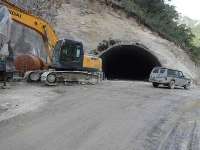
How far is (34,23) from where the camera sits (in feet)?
85.6

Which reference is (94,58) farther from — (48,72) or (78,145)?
(78,145)

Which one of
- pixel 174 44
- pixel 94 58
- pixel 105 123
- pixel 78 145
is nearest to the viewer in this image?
pixel 78 145

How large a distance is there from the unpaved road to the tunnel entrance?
21.0 metres

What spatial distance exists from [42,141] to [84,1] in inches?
1261

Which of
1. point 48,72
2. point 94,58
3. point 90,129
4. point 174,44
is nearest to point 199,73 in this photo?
point 174,44

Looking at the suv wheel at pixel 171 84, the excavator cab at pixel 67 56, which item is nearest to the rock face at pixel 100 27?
the suv wheel at pixel 171 84

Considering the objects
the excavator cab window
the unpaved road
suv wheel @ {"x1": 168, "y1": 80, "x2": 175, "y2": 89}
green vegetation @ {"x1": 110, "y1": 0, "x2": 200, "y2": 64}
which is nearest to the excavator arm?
the excavator cab window

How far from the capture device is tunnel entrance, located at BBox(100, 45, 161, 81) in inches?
1661

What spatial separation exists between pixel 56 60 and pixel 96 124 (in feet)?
44.4

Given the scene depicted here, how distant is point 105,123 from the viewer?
1416 centimetres

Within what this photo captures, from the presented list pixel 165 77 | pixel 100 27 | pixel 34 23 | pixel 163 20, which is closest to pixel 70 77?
pixel 34 23

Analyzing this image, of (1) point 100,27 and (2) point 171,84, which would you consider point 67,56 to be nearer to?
(2) point 171,84

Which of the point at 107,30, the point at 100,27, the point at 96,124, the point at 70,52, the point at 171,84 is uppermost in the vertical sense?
the point at 100,27

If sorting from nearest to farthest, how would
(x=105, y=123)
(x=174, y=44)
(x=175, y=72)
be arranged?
(x=105, y=123)
(x=175, y=72)
(x=174, y=44)
